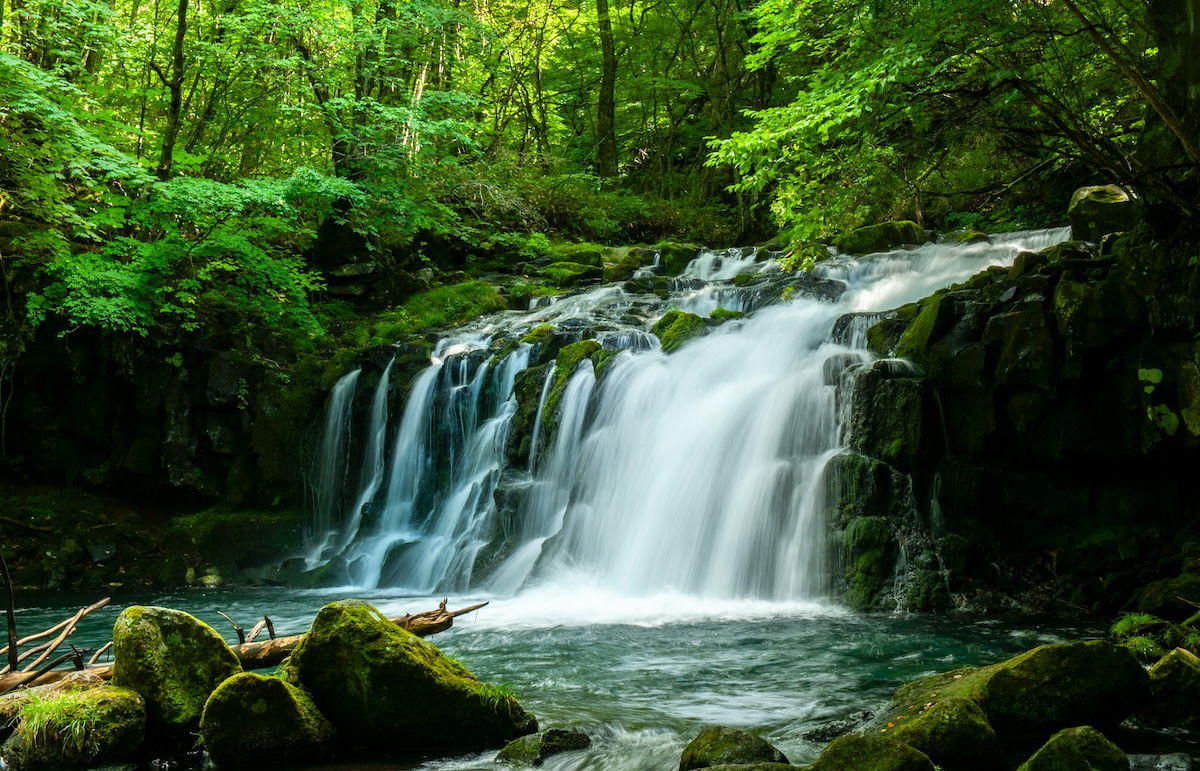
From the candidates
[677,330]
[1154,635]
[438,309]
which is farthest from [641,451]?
[438,309]

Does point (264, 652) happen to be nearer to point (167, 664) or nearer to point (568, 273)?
point (167, 664)

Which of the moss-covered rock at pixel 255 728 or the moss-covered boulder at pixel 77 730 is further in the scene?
the moss-covered rock at pixel 255 728

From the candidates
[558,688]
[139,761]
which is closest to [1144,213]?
[558,688]

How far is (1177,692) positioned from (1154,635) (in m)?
1.75

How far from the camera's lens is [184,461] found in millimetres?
13992

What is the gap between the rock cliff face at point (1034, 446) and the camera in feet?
25.8

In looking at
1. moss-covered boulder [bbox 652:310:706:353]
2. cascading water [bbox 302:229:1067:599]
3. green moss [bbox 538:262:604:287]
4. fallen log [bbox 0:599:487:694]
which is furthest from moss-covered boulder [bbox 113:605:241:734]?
green moss [bbox 538:262:604:287]

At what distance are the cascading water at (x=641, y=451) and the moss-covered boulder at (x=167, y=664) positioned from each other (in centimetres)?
567

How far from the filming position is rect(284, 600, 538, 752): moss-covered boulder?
4.64 metres

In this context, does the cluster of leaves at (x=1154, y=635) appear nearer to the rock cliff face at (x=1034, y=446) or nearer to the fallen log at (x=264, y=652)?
the rock cliff face at (x=1034, y=446)

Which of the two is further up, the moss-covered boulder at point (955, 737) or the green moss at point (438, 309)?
the green moss at point (438, 309)

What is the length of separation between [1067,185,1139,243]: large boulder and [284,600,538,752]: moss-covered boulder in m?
9.73

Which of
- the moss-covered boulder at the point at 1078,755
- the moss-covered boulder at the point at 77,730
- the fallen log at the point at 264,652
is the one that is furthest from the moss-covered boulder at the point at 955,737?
the moss-covered boulder at the point at 77,730

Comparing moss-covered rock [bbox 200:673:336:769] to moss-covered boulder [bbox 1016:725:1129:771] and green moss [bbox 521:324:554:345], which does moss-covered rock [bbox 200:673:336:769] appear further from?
green moss [bbox 521:324:554:345]
